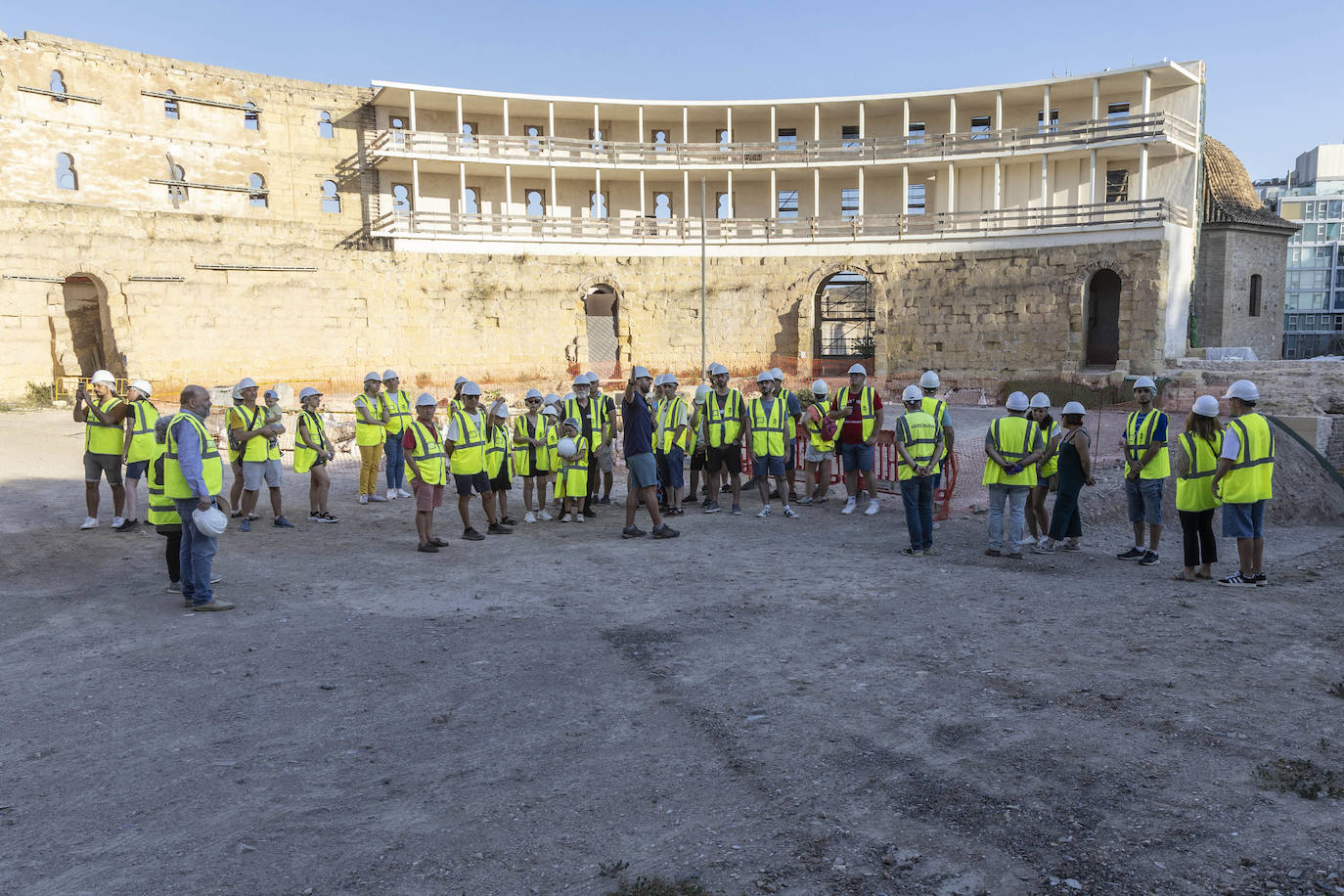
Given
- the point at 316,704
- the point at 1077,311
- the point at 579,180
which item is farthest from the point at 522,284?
the point at 316,704

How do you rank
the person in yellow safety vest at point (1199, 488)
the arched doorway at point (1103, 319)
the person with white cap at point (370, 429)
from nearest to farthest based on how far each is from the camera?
the person in yellow safety vest at point (1199, 488)
the person with white cap at point (370, 429)
the arched doorway at point (1103, 319)

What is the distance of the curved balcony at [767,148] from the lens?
92.0ft

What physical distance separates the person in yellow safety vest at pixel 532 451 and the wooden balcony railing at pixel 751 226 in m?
18.9

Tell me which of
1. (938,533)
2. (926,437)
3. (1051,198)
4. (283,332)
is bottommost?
(938,533)

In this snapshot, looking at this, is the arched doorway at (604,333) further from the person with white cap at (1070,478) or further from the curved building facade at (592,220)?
the person with white cap at (1070,478)

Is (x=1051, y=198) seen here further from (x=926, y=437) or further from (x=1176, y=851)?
(x=1176, y=851)

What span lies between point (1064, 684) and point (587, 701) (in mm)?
2873

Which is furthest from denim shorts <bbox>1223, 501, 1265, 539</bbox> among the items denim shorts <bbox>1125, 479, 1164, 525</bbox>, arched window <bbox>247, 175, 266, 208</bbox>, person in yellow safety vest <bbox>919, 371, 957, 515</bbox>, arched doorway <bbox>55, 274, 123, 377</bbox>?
arched window <bbox>247, 175, 266, 208</bbox>

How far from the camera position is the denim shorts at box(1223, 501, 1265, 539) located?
7.39 metres

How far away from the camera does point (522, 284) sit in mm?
28141

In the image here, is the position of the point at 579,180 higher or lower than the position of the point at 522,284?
higher

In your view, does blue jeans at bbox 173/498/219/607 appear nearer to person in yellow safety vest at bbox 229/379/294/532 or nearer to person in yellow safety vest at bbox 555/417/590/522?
person in yellow safety vest at bbox 229/379/294/532

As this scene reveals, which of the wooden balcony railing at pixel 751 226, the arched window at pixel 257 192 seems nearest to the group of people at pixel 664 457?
the wooden balcony railing at pixel 751 226

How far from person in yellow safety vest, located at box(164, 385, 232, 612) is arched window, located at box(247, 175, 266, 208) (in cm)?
2741
